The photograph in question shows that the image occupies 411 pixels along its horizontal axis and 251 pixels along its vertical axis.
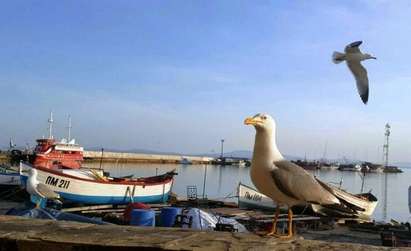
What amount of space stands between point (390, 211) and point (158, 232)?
44.7 meters

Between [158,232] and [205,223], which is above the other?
[158,232]

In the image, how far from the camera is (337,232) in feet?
62.9

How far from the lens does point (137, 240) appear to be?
3893mm

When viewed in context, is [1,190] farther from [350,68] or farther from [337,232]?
[350,68]

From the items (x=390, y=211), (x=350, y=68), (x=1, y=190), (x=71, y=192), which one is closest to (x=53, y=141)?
(x=1, y=190)

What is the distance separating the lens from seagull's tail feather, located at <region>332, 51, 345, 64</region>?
34.6 feet

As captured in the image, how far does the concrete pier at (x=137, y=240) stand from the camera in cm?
374

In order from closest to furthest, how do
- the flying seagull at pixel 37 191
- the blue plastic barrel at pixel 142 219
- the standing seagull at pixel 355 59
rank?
1. the standing seagull at pixel 355 59
2. the blue plastic barrel at pixel 142 219
3. the flying seagull at pixel 37 191

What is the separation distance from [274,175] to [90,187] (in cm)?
2118

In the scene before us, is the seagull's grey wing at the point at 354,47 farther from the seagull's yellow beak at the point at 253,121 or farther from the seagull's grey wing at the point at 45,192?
the seagull's grey wing at the point at 45,192

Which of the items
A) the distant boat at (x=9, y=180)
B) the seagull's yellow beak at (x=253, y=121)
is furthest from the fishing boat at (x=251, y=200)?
the seagull's yellow beak at (x=253, y=121)

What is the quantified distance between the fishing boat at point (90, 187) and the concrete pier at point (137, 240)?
66.0 ft

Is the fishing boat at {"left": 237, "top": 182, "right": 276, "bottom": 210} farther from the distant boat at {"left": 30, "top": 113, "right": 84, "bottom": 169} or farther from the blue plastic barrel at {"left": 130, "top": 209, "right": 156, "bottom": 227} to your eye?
the blue plastic barrel at {"left": 130, "top": 209, "right": 156, "bottom": 227}

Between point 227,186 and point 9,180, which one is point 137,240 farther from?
point 227,186
